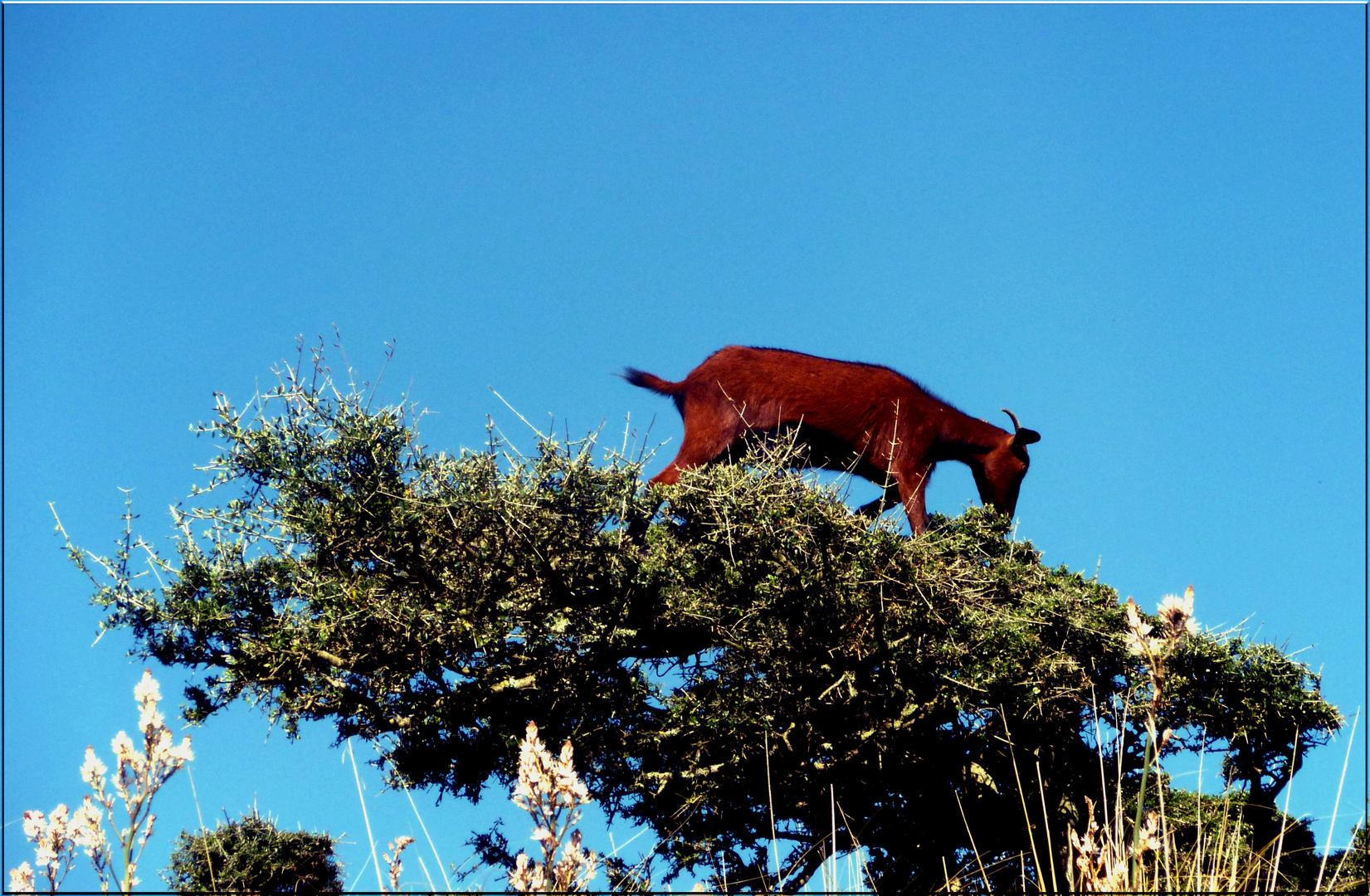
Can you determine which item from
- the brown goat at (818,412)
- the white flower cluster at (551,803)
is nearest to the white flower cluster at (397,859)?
the white flower cluster at (551,803)

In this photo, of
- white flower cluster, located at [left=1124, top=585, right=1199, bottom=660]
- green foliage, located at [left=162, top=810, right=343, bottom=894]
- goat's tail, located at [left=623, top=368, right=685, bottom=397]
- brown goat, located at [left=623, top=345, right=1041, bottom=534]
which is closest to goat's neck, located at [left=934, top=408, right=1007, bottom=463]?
brown goat, located at [left=623, top=345, right=1041, bottom=534]

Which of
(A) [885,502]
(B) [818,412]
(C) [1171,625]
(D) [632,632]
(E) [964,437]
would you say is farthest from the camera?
(E) [964,437]

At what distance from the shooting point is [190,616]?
7238mm

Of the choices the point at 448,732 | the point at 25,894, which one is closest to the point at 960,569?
the point at 448,732

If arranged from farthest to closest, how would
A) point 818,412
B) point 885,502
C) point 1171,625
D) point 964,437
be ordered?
point 964,437, point 818,412, point 885,502, point 1171,625

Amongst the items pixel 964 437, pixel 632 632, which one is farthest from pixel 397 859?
pixel 964 437

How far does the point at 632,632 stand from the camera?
7.00 meters

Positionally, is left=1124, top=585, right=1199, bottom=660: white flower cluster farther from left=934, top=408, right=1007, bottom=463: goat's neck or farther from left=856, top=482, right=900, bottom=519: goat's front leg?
left=934, top=408, right=1007, bottom=463: goat's neck

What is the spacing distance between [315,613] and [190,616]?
78 cm

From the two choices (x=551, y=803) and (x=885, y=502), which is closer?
(x=551, y=803)

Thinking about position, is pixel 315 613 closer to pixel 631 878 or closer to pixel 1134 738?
pixel 631 878

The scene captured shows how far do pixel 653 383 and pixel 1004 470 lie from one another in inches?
141

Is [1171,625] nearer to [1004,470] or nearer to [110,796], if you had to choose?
[110,796]

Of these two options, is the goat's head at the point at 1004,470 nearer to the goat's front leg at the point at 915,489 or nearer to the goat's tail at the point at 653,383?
the goat's front leg at the point at 915,489
